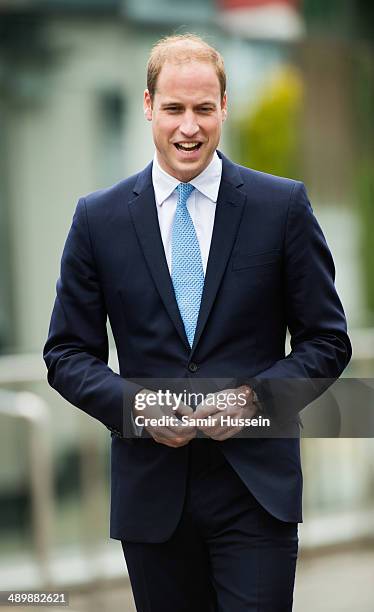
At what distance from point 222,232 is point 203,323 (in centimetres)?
24

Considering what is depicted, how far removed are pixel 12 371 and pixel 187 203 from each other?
4.14 metres

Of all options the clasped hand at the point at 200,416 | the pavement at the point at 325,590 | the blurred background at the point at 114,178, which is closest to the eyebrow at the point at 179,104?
the clasped hand at the point at 200,416

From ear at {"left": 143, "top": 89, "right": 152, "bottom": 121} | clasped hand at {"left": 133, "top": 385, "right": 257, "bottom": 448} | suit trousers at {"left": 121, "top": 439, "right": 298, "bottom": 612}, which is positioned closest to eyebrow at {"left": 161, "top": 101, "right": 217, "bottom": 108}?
ear at {"left": 143, "top": 89, "right": 152, "bottom": 121}

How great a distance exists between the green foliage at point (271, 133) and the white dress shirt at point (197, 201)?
730cm

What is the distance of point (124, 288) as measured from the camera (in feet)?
11.0

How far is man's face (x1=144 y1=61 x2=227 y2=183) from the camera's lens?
3246 millimetres

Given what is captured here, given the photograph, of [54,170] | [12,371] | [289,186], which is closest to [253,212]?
[289,186]

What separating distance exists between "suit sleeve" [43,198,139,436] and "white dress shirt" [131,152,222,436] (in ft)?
0.65

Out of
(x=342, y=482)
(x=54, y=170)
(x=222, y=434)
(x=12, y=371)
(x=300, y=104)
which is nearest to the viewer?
(x=222, y=434)

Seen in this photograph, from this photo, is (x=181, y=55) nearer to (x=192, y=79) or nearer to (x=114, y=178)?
(x=192, y=79)

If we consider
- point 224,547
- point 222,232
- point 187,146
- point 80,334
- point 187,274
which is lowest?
point 224,547

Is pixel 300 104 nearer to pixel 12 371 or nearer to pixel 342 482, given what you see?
pixel 342 482

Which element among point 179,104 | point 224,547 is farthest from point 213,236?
point 224,547

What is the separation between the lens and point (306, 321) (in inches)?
131
